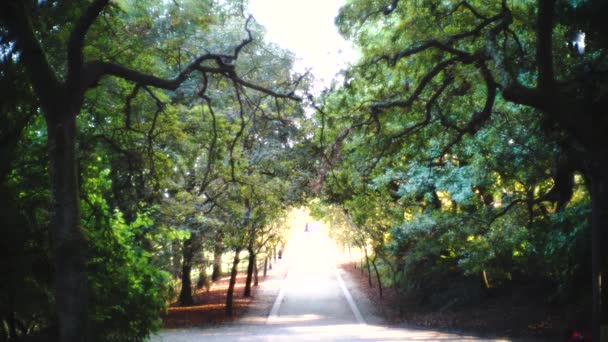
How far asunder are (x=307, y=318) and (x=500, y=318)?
24.7 ft

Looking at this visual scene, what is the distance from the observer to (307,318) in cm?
2116

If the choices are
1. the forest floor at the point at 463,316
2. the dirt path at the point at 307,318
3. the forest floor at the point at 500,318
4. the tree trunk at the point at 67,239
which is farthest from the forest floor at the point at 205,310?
the tree trunk at the point at 67,239

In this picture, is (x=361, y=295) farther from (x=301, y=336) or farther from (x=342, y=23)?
(x=342, y=23)

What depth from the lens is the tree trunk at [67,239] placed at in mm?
4922

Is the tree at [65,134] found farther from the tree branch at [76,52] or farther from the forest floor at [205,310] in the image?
the forest floor at [205,310]

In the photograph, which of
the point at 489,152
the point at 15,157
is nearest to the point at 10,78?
the point at 15,157

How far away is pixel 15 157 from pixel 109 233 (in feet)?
5.89

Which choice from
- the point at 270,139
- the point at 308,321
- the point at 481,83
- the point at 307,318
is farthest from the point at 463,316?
the point at 481,83

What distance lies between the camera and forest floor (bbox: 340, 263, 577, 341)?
14320mm

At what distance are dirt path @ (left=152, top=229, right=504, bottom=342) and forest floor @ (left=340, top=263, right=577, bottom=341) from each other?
1.27 m

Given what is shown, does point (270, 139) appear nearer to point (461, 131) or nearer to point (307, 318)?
point (307, 318)

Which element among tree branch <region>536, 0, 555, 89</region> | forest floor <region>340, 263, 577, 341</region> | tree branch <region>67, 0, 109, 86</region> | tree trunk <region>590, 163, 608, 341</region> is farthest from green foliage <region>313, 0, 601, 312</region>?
tree branch <region>67, 0, 109, 86</region>

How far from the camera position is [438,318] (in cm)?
1928

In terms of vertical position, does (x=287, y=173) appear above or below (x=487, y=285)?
above
